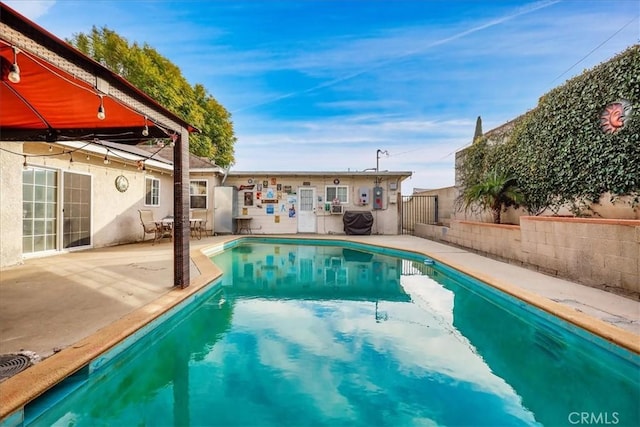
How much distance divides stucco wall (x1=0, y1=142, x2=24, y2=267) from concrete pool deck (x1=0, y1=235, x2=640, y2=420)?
0.31 meters

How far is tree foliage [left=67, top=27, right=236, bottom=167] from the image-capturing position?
15.5m

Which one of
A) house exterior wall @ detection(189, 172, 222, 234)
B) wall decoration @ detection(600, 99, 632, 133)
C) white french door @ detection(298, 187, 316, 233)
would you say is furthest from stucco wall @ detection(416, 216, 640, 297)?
house exterior wall @ detection(189, 172, 222, 234)

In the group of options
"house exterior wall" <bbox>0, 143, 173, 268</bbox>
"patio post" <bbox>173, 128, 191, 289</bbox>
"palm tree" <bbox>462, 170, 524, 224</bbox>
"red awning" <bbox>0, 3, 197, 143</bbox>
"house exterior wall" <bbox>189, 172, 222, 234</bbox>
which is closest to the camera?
"red awning" <bbox>0, 3, 197, 143</bbox>

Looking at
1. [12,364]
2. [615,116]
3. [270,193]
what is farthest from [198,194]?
[615,116]

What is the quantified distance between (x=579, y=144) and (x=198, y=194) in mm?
10943

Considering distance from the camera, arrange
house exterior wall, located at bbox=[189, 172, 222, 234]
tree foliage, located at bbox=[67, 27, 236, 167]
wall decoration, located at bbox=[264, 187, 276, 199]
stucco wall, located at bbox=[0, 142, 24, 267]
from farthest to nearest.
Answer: tree foliage, located at bbox=[67, 27, 236, 167] < wall decoration, located at bbox=[264, 187, 276, 199] < house exterior wall, located at bbox=[189, 172, 222, 234] < stucco wall, located at bbox=[0, 142, 24, 267]

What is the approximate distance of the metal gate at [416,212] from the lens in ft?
39.6

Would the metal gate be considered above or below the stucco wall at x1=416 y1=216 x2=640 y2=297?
above

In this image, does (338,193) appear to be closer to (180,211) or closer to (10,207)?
(180,211)

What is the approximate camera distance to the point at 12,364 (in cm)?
203

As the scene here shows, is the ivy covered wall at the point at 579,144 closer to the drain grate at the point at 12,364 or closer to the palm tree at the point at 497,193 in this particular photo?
the palm tree at the point at 497,193

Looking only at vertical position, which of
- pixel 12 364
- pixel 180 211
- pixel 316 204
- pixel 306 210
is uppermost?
pixel 316 204

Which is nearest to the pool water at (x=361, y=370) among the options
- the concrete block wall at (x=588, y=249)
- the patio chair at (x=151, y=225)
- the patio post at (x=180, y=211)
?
the patio post at (x=180, y=211)

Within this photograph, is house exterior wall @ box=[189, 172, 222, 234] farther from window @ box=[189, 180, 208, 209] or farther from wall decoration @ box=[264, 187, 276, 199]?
wall decoration @ box=[264, 187, 276, 199]
